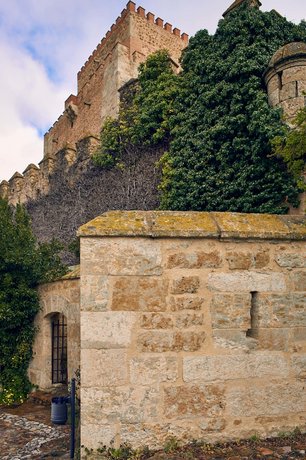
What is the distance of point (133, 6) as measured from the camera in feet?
66.8

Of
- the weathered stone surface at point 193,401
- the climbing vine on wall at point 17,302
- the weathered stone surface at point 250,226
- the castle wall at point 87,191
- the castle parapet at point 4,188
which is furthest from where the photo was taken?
the castle parapet at point 4,188

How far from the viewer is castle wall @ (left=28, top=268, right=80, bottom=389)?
788 cm

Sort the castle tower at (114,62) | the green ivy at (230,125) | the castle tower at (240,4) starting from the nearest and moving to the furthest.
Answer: the green ivy at (230,125), the castle tower at (240,4), the castle tower at (114,62)

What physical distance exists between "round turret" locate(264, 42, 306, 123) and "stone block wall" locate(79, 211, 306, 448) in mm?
6188

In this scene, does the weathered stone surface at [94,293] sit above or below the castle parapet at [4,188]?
below

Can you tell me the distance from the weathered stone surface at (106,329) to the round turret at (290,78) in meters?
7.19

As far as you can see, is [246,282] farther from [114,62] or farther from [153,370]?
[114,62]

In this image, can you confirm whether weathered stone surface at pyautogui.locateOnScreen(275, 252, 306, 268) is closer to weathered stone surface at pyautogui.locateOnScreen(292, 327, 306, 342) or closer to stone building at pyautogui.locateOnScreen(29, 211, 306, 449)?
stone building at pyautogui.locateOnScreen(29, 211, 306, 449)

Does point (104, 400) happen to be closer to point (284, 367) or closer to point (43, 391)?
point (284, 367)

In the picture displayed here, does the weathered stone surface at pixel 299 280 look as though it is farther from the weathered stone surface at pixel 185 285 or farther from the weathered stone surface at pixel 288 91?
the weathered stone surface at pixel 288 91

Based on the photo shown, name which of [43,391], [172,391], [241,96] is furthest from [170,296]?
[241,96]

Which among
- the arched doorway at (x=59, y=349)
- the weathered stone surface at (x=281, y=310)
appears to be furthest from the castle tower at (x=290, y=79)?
the arched doorway at (x=59, y=349)

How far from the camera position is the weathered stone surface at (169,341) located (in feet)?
11.6

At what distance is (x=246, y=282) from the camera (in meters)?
3.70
